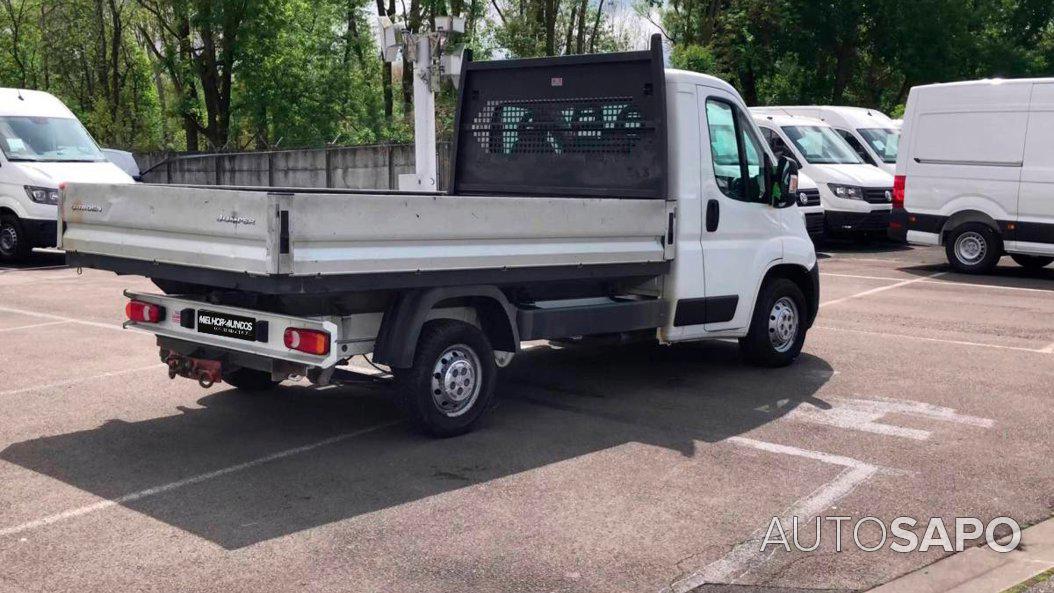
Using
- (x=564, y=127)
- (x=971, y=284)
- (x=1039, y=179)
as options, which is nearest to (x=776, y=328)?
(x=564, y=127)

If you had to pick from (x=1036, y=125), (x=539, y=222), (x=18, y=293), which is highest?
(x=1036, y=125)

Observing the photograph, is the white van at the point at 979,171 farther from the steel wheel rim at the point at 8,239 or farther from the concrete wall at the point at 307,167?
the steel wheel rim at the point at 8,239

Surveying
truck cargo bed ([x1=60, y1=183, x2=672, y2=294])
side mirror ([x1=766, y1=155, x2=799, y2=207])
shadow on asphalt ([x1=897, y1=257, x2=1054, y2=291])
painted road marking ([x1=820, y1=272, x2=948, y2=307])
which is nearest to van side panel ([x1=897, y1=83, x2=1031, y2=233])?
shadow on asphalt ([x1=897, y1=257, x2=1054, y2=291])

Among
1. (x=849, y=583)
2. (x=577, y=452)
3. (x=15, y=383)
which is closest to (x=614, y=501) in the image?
(x=577, y=452)

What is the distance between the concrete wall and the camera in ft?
79.5

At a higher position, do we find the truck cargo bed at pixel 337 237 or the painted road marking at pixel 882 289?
the truck cargo bed at pixel 337 237

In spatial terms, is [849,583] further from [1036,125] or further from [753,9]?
[753,9]

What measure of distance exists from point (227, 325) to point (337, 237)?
1157 millimetres

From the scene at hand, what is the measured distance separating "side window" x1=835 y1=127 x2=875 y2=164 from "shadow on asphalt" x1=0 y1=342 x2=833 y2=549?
13.5 metres

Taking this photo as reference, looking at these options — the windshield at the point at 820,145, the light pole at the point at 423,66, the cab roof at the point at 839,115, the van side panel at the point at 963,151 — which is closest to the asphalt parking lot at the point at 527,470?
the van side panel at the point at 963,151

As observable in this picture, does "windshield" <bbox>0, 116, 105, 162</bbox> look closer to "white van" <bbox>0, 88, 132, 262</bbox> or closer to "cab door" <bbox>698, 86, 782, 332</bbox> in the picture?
"white van" <bbox>0, 88, 132, 262</bbox>

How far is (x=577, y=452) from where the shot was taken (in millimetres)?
6984

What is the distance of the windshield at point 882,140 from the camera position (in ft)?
73.9

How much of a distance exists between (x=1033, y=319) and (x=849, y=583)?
338 inches
